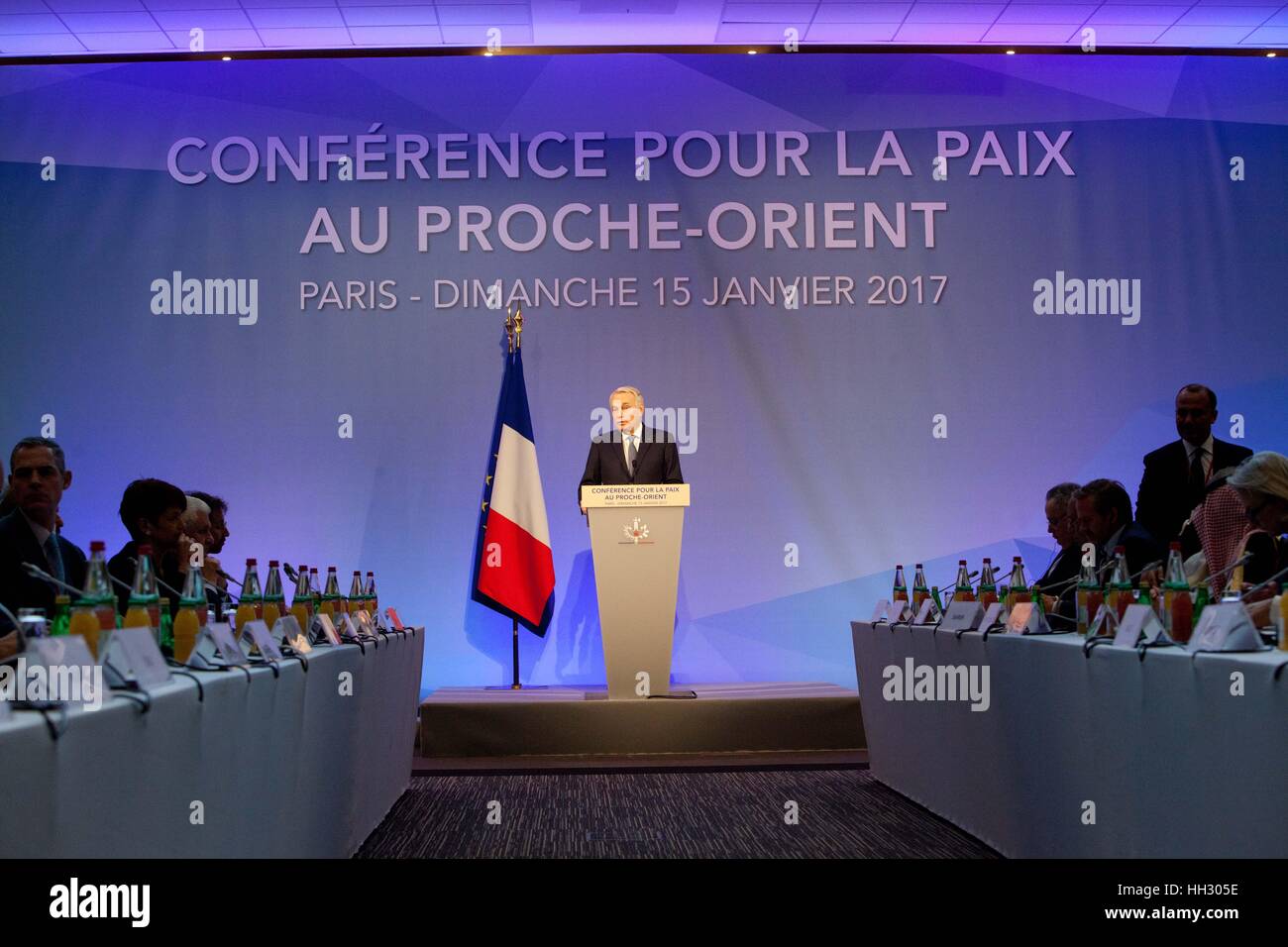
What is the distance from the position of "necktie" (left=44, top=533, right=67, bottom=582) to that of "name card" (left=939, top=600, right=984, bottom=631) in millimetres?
2530

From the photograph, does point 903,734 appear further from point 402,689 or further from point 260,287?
point 260,287

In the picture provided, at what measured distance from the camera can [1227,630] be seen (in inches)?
86.4

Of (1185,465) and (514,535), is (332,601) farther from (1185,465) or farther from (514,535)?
(1185,465)

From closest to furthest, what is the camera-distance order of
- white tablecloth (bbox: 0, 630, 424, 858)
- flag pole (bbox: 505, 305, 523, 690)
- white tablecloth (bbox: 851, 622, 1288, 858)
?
white tablecloth (bbox: 0, 630, 424, 858), white tablecloth (bbox: 851, 622, 1288, 858), flag pole (bbox: 505, 305, 523, 690)

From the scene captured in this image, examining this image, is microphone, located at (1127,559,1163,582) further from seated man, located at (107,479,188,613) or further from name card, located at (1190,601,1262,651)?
seated man, located at (107,479,188,613)

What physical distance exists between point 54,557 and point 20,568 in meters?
0.31

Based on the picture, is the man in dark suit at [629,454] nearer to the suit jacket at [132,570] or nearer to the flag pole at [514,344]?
the flag pole at [514,344]

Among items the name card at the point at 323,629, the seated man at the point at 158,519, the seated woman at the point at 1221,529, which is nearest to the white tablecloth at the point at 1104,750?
the seated woman at the point at 1221,529

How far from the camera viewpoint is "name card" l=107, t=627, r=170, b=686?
5.97 feet

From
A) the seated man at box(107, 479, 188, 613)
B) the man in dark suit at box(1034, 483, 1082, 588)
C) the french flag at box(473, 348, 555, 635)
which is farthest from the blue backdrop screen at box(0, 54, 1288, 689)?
the seated man at box(107, 479, 188, 613)

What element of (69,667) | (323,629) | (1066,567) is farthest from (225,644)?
(1066,567)

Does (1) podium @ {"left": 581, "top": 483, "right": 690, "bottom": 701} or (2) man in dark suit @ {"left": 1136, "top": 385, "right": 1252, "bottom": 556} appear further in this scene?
(1) podium @ {"left": 581, "top": 483, "right": 690, "bottom": 701}
